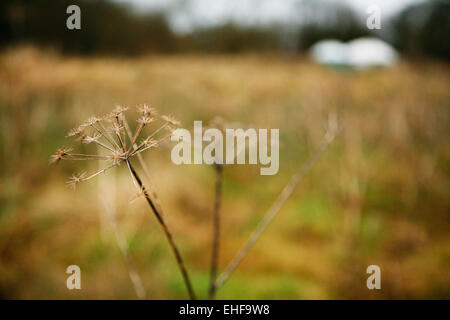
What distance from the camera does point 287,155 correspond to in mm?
8281

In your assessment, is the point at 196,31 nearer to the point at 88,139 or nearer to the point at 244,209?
the point at 244,209

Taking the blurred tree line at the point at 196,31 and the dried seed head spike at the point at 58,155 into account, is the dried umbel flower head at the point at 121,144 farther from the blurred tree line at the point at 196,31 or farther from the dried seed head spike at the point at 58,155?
the blurred tree line at the point at 196,31

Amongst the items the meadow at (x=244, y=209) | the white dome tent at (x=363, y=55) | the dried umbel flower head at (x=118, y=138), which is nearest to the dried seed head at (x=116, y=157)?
the dried umbel flower head at (x=118, y=138)

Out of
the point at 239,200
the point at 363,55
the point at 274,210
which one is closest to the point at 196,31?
the point at 363,55

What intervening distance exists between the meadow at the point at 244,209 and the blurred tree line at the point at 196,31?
11.0 feet

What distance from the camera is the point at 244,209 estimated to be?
6.27 m

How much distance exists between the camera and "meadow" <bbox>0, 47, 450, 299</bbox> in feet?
13.1

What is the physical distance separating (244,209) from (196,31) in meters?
17.5

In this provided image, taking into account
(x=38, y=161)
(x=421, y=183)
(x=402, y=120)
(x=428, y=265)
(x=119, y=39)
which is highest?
(x=119, y=39)

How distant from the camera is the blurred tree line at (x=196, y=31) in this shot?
13.6 meters
